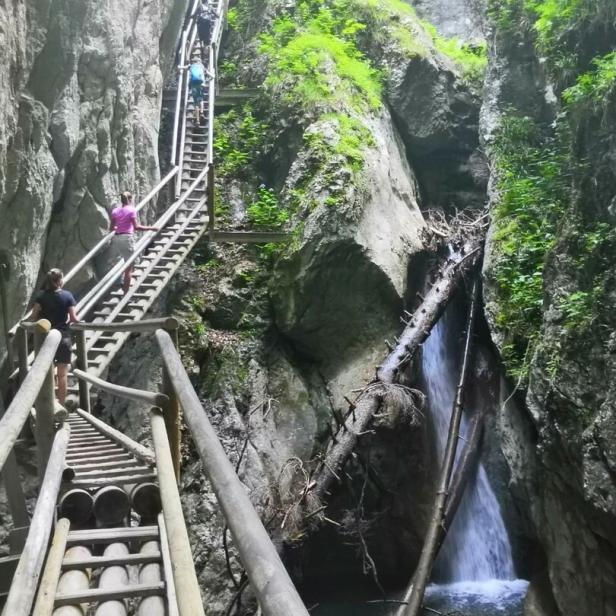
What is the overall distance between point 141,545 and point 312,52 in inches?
563

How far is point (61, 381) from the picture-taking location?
7352mm

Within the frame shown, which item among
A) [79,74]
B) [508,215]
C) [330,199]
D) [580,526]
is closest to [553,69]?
[508,215]

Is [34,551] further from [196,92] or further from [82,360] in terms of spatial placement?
[196,92]

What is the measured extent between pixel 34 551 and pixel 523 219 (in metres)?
9.56

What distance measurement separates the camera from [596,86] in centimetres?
740

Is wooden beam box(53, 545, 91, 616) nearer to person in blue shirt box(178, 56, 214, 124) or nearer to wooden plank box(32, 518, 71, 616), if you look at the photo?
wooden plank box(32, 518, 71, 616)

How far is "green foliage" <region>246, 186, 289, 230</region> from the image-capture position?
1264 cm

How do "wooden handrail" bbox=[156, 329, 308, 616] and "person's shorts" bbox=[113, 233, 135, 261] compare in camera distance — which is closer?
"wooden handrail" bbox=[156, 329, 308, 616]

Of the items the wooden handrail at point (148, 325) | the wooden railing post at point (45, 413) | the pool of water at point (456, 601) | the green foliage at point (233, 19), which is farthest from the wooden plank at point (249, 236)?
the green foliage at point (233, 19)

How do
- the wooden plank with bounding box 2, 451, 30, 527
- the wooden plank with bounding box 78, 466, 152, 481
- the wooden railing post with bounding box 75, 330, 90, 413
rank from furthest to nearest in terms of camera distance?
1. the wooden railing post with bounding box 75, 330, 90, 413
2. the wooden plank with bounding box 2, 451, 30, 527
3. the wooden plank with bounding box 78, 466, 152, 481

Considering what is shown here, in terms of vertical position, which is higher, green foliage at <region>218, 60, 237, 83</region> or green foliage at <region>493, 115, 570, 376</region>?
green foliage at <region>218, 60, 237, 83</region>

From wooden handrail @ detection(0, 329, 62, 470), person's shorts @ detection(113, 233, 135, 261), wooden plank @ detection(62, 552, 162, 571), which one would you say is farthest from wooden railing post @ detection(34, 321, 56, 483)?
person's shorts @ detection(113, 233, 135, 261)

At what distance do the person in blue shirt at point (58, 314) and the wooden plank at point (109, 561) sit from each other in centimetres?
477

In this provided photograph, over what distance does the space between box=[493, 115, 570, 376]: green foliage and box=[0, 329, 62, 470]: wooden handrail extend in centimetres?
662
